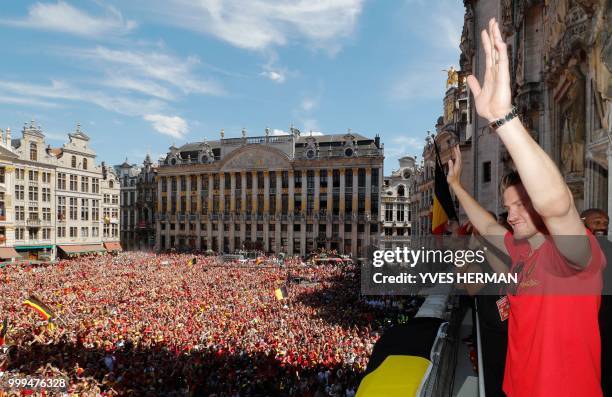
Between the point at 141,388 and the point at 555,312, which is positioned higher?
the point at 555,312

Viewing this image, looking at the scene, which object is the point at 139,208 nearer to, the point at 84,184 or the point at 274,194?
the point at 84,184

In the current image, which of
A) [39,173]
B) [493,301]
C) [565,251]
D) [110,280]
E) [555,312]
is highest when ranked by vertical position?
[39,173]

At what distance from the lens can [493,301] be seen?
4.20 metres

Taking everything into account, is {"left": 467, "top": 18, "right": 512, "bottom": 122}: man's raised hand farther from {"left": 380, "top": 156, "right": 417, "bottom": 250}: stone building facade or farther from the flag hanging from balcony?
{"left": 380, "top": 156, "right": 417, "bottom": 250}: stone building facade

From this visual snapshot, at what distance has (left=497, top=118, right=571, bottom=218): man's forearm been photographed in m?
1.98

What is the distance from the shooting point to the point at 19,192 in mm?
47438

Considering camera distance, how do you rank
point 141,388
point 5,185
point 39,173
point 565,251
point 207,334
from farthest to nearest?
point 39,173, point 5,185, point 207,334, point 141,388, point 565,251

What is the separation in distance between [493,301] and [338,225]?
178 ft

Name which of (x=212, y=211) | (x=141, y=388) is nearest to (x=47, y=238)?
(x=212, y=211)

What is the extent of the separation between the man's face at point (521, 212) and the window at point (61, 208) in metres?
59.3

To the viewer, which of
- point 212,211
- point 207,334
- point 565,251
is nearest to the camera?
point 565,251

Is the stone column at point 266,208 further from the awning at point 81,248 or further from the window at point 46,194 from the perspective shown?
the window at point 46,194

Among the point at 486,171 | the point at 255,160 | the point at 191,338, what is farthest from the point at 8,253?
the point at 486,171

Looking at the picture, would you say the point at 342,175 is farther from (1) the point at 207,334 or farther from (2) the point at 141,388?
(2) the point at 141,388
